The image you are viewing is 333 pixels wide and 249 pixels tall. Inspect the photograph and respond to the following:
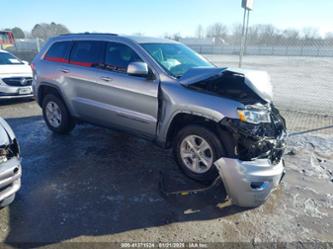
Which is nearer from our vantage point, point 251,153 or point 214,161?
point 251,153

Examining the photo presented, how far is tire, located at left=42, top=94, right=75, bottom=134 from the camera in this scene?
511 centimetres

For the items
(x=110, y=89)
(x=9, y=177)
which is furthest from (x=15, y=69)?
(x=9, y=177)

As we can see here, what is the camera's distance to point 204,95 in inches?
127

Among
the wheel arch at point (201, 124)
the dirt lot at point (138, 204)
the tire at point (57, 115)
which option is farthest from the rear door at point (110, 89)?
the dirt lot at point (138, 204)

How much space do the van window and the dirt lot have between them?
1.43 m

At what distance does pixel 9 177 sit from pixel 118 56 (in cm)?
236

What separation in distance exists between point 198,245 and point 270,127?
153cm

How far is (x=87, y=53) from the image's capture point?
4602mm

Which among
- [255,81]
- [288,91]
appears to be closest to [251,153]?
[255,81]

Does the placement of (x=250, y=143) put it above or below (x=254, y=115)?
below

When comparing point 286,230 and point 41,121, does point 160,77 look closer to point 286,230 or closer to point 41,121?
point 286,230

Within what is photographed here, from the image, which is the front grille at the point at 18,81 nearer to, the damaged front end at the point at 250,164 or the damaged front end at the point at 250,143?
the damaged front end at the point at 250,143

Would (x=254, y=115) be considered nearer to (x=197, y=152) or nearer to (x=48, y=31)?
(x=197, y=152)

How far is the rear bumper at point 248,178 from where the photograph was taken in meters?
2.87
